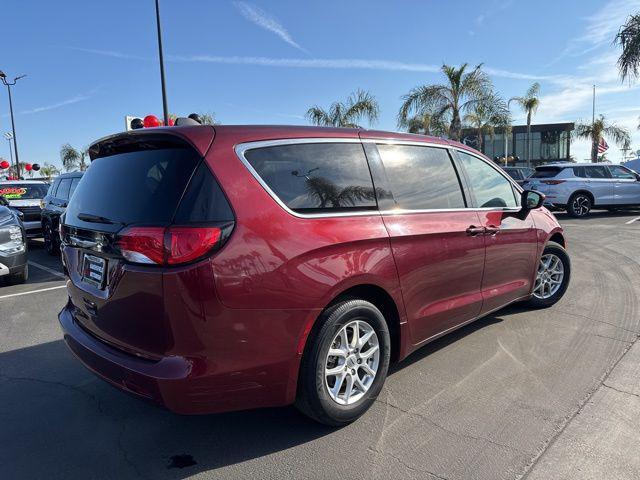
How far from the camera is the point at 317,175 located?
2898 millimetres

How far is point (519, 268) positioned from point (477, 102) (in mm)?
20480

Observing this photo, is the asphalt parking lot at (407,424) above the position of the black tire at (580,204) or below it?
below

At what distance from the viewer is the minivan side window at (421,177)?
3.35 meters

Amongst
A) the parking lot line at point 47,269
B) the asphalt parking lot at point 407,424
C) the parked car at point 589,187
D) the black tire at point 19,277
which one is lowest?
the asphalt parking lot at point 407,424

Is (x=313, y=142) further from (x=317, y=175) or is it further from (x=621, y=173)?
(x=621, y=173)

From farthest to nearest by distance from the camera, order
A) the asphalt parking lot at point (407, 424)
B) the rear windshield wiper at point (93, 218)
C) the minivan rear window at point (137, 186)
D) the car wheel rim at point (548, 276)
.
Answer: the car wheel rim at point (548, 276), the rear windshield wiper at point (93, 218), the asphalt parking lot at point (407, 424), the minivan rear window at point (137, 186)

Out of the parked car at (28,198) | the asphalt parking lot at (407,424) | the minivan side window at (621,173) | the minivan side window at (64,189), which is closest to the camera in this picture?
the asphalt parking lot at (407,424)

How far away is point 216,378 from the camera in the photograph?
2.41m

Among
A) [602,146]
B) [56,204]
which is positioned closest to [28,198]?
[56,204]

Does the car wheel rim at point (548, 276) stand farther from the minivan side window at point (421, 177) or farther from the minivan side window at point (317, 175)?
the minivan side window at point (317, 175)

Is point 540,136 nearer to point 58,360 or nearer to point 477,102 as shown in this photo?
point 477,102

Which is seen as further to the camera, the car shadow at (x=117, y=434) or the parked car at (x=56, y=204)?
the parked car at (x=56, y=204)

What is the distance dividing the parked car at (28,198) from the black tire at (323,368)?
1130cm

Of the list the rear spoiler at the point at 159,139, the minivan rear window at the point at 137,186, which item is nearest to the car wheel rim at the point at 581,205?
the rear spoiler at the point at 159,139
